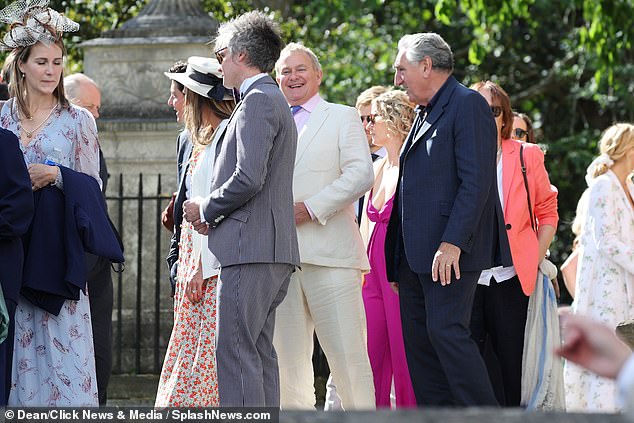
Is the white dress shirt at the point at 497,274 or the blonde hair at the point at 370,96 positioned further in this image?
the blonde hair at the point at 370,96

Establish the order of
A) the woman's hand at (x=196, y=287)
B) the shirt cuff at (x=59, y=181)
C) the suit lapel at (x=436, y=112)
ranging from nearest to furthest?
the shirt cuff at (x=59, y=181) < the woman's hand at (x=196, y=287) < the suit lapel at (x=436, y=112)

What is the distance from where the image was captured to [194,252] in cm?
601

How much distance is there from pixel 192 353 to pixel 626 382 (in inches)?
172

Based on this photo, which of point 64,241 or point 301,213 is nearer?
point 64,241

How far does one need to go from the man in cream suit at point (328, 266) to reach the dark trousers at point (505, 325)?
0.65 metres

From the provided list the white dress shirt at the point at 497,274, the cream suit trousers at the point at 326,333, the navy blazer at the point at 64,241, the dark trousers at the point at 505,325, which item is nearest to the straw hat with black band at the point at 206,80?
the navy blazer at the point at 64,241

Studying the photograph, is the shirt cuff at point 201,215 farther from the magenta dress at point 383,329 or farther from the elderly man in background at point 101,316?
the magenta dress at point 383,329

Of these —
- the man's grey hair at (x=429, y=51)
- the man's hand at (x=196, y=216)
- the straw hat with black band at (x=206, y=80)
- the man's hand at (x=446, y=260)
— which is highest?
the man's grey hair at (x=429, y=51)

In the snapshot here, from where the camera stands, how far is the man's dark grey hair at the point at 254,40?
5.53 m

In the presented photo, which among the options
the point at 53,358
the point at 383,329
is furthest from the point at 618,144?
the point at 53,358

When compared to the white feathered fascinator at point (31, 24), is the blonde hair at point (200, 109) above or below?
below

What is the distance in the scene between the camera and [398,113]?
7230 mm

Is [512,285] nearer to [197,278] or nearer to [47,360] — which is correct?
[197,278]

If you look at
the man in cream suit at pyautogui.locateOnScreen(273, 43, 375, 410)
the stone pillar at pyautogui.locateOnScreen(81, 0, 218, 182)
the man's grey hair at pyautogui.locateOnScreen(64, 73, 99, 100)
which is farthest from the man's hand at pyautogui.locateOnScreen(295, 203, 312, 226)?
the stone pillar at pyautogui.locateOnScreen(81, 0, 218, 182)
